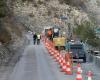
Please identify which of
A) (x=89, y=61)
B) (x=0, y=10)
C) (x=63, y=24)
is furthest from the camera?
(x=63, y=24)

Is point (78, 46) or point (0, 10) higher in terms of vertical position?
point (0, 10)

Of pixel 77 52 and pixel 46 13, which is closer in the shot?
pixel 77 52

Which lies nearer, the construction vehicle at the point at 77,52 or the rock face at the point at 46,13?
the construction vehicle at the point at 77,52

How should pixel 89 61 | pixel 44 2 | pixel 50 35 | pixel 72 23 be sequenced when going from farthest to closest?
1. pixel 44 2
2. pixel 72 23
3. pixel 50 35
4. pixel 89 61

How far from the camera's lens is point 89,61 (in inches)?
1722

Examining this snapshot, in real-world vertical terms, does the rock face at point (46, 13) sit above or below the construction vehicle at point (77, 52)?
above

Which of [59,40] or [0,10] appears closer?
[0,10]

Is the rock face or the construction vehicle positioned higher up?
the rock face

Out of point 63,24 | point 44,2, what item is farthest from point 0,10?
point 44,2

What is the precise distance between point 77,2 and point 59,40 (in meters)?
71.0

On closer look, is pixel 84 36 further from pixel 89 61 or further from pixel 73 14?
pixel 73 14

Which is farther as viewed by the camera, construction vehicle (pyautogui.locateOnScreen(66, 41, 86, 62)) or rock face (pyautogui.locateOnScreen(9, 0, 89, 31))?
rock face (pyautogui.locateOnScreen(9, 0, 89, 31))

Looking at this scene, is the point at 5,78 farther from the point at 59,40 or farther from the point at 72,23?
the point at 72,23

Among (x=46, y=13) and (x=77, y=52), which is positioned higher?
(x=46, y=13)
